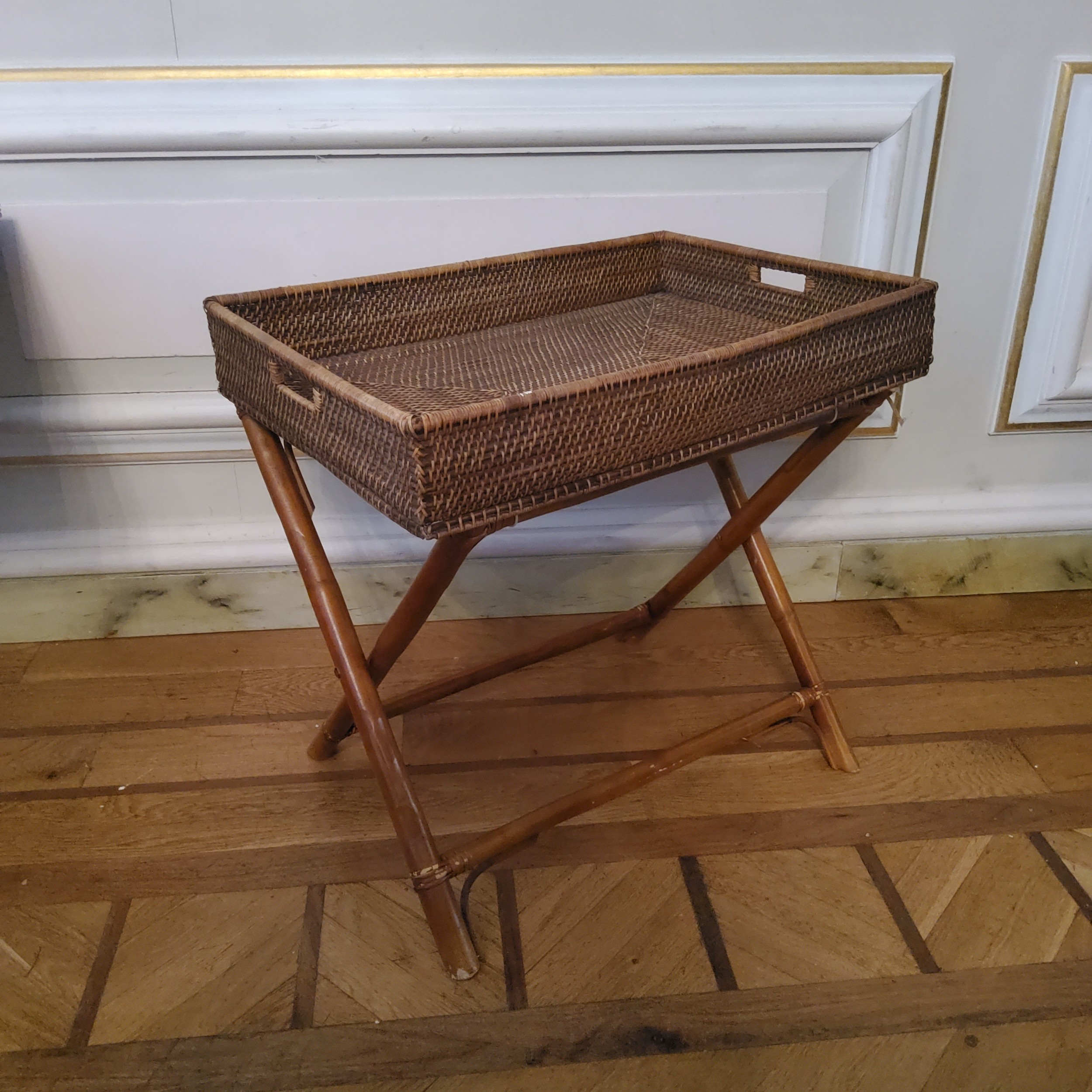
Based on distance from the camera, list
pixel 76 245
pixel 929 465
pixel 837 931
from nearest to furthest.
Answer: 1. pixel 837 931
2. pixel 76 245
3. pixel 929 465

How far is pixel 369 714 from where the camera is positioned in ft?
2.81

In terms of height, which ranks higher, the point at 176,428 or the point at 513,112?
the point at 513,112

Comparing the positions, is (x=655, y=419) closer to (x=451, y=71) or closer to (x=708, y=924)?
(x=708, y=924)

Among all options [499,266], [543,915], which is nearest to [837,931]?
[543,915]

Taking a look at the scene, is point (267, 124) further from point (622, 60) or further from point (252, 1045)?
point (252, 1045)

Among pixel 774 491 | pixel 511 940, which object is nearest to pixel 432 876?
pixel 511 940

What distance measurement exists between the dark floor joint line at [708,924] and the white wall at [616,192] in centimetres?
53

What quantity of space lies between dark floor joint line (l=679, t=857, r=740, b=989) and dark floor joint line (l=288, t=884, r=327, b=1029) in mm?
347

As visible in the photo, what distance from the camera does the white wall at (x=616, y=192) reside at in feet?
3.56

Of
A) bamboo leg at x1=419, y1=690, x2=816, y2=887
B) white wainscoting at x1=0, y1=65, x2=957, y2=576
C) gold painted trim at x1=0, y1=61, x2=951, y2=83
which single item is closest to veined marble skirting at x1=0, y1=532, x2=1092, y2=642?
white wainscoting at x1=0, y1=65, x2=957, y2=576

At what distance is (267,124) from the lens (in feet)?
3.59

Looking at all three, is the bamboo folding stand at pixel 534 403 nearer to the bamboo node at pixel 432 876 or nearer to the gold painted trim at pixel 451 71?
the bamboo node at pixel 432 876

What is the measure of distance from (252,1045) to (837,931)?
52 centimetres

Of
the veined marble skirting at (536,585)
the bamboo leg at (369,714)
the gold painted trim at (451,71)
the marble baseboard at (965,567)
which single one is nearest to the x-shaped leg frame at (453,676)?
the bamboo leg at (369,714)
